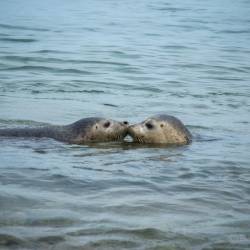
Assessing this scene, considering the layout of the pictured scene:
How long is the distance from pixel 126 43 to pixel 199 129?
11.1m

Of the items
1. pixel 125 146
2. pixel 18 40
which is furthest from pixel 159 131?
pixel 18 40

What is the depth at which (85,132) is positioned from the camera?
30.6 ft

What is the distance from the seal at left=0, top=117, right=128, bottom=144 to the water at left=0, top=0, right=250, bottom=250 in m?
0.20

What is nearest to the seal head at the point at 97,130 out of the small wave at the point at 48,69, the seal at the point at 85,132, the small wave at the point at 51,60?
the seal at the point at 85,132

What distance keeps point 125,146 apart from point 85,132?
55 cm

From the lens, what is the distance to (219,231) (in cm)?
559

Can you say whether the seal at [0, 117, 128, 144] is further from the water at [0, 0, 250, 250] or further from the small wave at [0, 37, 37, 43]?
the small wave at [0, 37, 37, 43]

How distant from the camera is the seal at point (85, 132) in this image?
9.30 meters

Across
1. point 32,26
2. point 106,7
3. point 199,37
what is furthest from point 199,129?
point 106,7

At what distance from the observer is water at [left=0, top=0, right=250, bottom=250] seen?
558cm

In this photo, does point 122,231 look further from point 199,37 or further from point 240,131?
point 199,37

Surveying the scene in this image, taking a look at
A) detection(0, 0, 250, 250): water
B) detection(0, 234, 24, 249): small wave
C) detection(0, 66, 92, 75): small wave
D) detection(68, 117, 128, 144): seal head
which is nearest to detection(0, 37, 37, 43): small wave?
detection(0, 0, 250, 250): water

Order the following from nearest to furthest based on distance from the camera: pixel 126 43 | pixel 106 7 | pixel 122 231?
pixel 122 231
pixel 126 43
pixel 106 7

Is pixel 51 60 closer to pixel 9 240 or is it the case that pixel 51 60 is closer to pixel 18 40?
pixel 18 40
